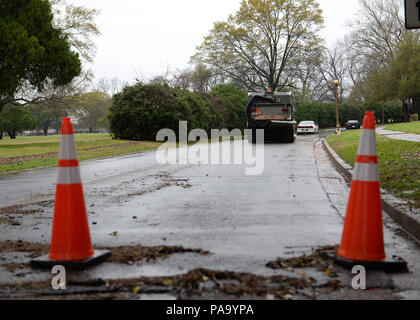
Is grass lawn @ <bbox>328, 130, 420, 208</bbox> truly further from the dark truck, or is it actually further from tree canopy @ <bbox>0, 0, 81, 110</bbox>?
tree canopy @ <bbox>0, 0, 81, 110</bbox>

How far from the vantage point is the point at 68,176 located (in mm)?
4133

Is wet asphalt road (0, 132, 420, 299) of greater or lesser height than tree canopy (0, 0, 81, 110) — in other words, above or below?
below

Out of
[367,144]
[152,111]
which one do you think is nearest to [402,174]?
[367,144]

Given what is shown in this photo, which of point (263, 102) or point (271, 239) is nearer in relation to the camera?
point (271, 239)

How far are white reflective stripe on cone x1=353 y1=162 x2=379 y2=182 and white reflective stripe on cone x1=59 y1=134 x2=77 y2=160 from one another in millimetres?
2528

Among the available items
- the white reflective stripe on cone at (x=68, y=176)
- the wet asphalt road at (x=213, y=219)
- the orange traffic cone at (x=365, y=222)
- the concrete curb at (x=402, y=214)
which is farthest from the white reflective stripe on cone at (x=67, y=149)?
the concrete curb at (x=402, y=214)

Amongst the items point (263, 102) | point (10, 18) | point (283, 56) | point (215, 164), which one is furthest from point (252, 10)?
point (215, 164)

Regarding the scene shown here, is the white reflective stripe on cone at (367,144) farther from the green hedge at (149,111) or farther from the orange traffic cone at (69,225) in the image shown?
the green hedge at (149,111)

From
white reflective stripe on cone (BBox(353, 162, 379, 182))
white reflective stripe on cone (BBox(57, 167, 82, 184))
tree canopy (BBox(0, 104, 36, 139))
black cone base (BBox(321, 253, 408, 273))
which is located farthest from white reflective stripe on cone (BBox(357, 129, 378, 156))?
tree canopy (BBox(0, 104, 36, 139))

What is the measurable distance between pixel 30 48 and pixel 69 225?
22930 millimetres

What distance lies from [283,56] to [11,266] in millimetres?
49002

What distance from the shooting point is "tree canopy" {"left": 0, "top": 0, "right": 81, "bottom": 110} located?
24000mm
